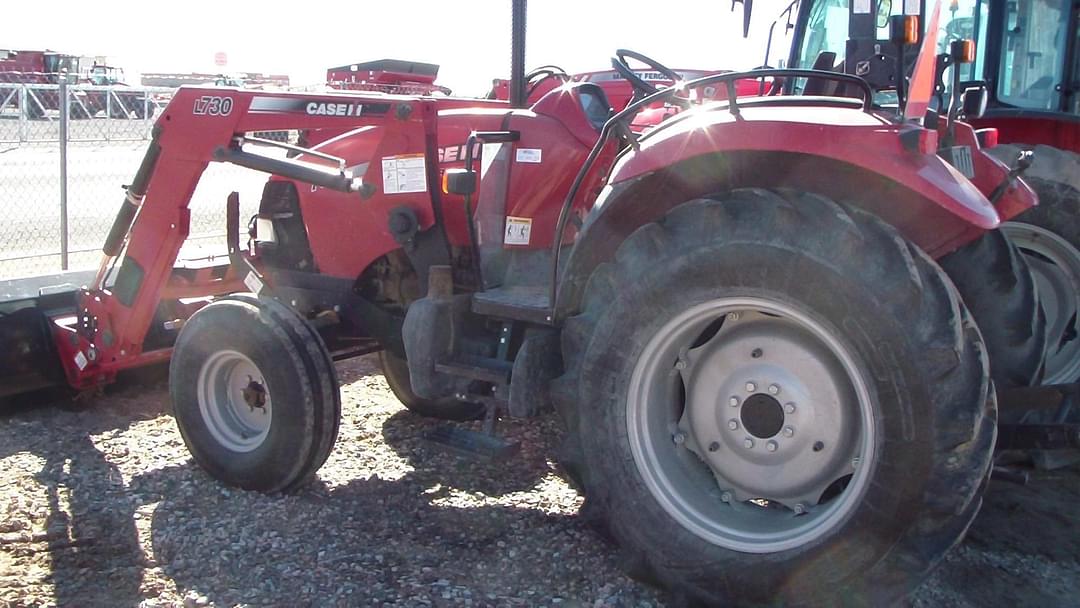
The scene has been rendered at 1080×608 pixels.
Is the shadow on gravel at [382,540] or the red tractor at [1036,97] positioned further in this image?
the red tractor at [1036,97]

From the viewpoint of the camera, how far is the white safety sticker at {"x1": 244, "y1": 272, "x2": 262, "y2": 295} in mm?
4566

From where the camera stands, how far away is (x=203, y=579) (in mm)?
3420

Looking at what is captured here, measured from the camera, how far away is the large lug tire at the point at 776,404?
2.70m

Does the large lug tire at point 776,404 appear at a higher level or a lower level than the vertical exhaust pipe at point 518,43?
lower

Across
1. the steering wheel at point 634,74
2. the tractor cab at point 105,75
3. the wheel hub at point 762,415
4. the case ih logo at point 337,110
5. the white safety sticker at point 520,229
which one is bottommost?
the wheel hub at point 762,415

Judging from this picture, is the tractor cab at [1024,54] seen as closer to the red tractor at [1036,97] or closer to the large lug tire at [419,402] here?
the red tractor at [1036,97]

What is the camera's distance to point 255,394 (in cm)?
427

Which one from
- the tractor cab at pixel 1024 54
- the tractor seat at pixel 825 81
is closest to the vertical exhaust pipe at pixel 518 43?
the tractor seat at pixel 825 81

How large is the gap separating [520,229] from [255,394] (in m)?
1.31

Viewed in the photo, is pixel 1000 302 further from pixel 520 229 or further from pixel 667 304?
pixel 520 229

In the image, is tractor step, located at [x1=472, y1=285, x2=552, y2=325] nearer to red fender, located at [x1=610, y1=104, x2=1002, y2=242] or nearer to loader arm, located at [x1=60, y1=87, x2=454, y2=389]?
loader arm, located at [x1=60, y1=87, x2=454, y2=389]

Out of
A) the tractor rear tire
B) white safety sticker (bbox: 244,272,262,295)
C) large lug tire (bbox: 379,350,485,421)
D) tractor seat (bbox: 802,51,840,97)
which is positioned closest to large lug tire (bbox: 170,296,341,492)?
white safety sticker (bbox: 244,272,262,295)

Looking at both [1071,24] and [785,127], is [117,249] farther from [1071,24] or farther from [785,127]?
[1071,24]

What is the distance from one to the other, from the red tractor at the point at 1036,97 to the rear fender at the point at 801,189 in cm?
194
